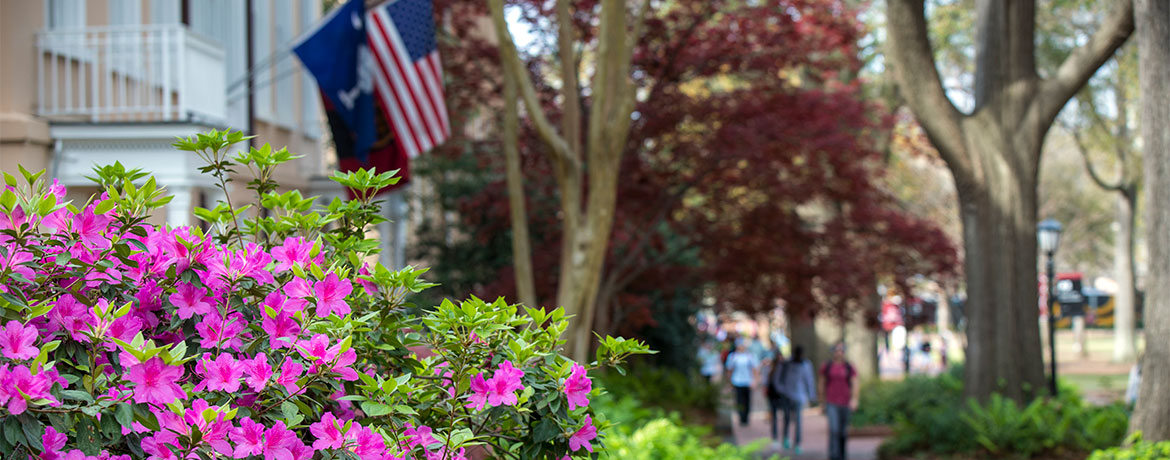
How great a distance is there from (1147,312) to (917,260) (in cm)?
602

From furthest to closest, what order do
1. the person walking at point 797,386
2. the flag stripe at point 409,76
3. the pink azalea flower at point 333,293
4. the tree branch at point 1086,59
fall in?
the person walking at point 797,386, the tree branch at point 1086,59, the flag stripe at point 409,76, the pink azalea flower at point 333,293

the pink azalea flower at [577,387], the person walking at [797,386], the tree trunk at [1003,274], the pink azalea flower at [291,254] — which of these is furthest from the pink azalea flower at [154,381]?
the person walking at [797,386]

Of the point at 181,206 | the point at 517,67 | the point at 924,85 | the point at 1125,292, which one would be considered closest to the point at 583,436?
the point at 517,67

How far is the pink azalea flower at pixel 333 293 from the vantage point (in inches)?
122

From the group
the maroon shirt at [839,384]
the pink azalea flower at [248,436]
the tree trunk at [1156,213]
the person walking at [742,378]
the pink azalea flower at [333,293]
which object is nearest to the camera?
the pink azalea flower at [248,436]

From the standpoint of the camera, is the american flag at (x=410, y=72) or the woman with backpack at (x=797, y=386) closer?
the american flag at (x=410, y=72)

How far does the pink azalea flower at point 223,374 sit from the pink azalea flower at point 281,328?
0.58 feet

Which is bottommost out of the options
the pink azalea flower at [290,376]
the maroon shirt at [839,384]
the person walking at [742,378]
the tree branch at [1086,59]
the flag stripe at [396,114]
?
the person walking at [742,378]

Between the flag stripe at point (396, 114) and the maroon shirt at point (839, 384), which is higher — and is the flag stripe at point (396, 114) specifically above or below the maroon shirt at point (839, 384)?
above

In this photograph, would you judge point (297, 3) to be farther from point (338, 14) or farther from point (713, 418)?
point (713, 418)

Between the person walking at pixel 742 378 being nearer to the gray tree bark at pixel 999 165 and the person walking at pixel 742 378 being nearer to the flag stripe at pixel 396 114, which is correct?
the gray tree bark at pixel 999 165

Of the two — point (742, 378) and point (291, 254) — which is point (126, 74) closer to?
point (291, 254)

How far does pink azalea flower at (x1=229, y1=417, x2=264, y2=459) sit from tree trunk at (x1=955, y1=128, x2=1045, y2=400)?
1148cm

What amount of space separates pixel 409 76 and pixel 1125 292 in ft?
114
